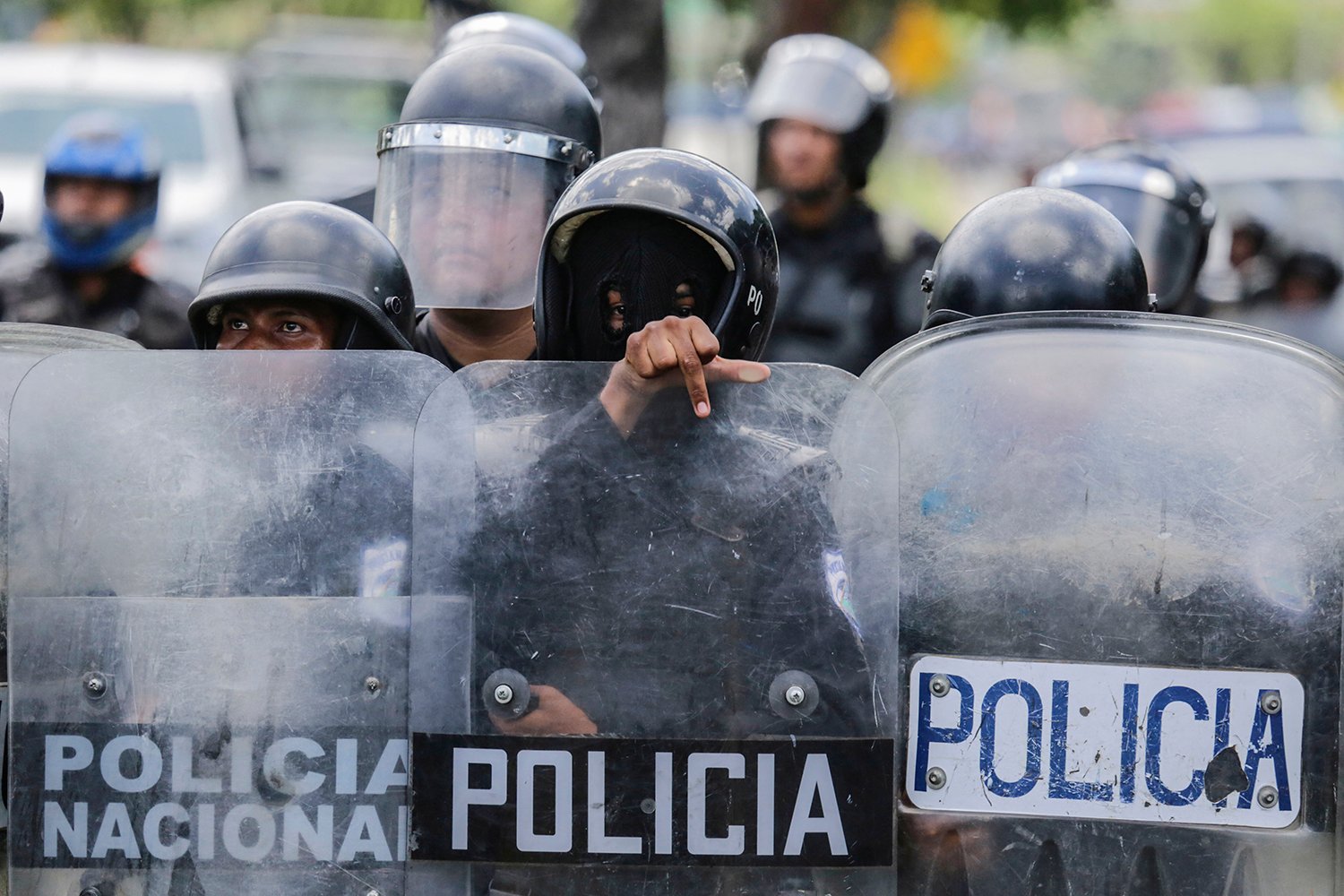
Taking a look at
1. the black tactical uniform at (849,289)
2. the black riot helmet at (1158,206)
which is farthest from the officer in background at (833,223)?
the black riot helmet at (1158,206)

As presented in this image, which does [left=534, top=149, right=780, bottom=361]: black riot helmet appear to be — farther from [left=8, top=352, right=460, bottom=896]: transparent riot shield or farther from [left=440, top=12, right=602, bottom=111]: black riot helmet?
[left=440, top=12, right=602, bottom=111]: black riot helmet

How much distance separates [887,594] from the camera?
2.38m

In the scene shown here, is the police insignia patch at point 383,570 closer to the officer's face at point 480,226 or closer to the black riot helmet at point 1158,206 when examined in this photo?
the officer's face at point 480,226

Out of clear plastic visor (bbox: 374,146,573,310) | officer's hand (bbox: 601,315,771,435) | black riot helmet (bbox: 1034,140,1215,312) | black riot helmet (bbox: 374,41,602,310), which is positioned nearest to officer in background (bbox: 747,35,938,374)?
black riot helmet (bbox: 1034,140,1215,312)

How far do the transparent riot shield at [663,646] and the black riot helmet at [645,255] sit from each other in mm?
494

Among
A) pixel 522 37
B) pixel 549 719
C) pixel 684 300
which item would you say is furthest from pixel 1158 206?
pixel 549 719

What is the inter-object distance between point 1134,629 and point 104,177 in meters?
5.28

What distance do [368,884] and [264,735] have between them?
0.27m

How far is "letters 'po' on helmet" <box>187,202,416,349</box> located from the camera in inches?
128

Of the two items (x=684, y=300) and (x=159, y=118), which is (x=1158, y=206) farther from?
(x=159, y=118)

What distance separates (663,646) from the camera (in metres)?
2.40

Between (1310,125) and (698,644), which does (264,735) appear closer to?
(698,644)

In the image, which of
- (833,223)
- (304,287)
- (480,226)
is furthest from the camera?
(833,223)

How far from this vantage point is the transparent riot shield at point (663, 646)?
2.36 meters
